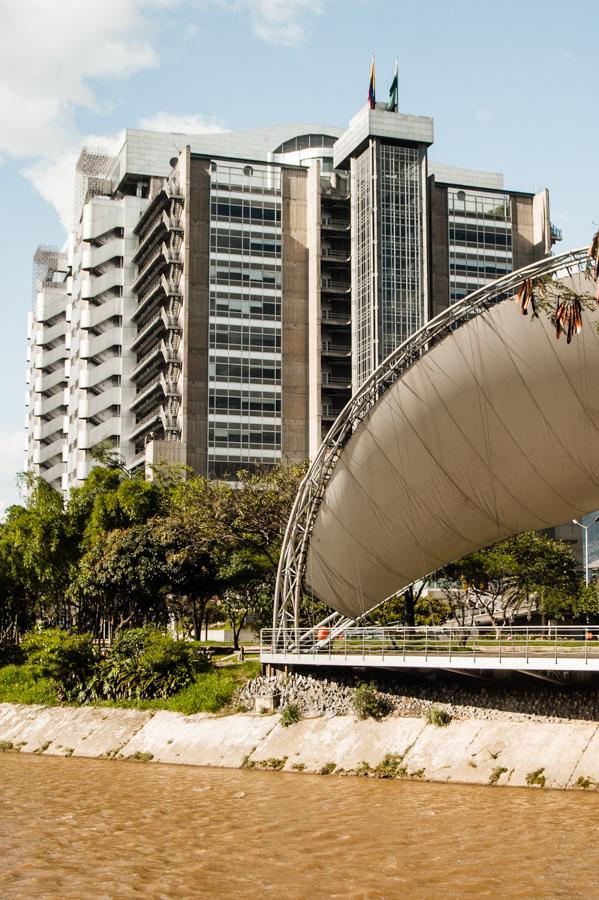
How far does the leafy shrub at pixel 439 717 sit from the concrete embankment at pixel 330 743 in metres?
0.19

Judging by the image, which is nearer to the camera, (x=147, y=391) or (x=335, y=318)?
(x=335, y=318)

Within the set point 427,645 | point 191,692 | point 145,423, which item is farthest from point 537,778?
point 145,423

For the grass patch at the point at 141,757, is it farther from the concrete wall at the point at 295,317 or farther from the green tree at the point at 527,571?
the concrete wall at the point at 295,317

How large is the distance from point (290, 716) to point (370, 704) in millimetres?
3547

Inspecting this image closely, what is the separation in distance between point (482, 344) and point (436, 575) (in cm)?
2915

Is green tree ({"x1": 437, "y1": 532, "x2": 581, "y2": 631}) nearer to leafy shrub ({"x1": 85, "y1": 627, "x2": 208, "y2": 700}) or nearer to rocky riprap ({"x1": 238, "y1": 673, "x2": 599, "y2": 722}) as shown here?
leafy shrub ({"x1": 85, "y1": 627, "x2": 208, "y2": 700})

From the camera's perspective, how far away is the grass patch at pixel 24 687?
168ft

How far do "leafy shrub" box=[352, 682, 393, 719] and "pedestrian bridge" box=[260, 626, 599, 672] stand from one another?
101 cm

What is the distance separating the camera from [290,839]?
2755 cm

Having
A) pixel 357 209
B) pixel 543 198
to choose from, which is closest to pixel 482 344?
pixel 357 209

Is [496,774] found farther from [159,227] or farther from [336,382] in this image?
[159,227]

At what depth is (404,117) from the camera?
371ft

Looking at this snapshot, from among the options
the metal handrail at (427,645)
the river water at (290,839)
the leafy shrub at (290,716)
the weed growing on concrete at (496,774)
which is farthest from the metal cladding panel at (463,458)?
the weed growing on concrete at (496,774)

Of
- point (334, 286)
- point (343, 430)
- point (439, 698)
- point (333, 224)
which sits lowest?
point (439, 698)
